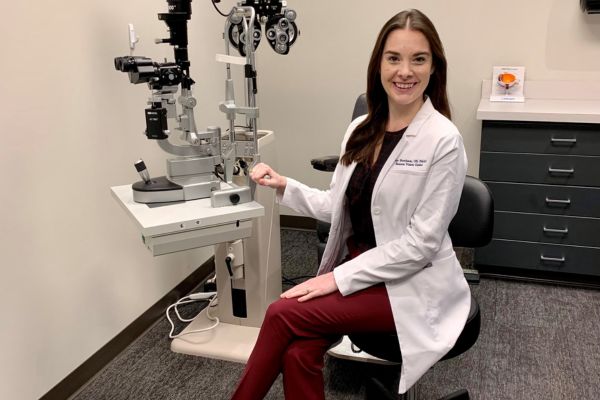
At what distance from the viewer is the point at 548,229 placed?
8.97 feet

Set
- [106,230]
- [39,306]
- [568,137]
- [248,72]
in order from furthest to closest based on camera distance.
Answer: [568,137] → [106,230] → [39,306] → [248,72]

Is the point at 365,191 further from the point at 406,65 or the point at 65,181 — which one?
the point at 65,181

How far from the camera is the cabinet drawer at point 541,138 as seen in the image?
102 inches

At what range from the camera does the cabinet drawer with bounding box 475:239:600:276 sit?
107 inches

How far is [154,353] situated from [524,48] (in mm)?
2273

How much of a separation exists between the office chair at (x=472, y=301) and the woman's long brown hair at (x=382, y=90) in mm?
292

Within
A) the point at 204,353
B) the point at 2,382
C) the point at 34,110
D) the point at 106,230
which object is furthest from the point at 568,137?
the point at 2,382

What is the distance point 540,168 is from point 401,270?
147 cm

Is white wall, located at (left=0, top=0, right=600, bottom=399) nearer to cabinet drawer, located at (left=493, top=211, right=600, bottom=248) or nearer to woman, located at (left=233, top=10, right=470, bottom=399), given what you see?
cabinet drawer, located at (left=493, top=211, right=600, bottom=248)

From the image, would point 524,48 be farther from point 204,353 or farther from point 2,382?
point 2,382

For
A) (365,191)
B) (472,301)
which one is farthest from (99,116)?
(472,301)

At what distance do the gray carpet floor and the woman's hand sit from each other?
0.70 meters

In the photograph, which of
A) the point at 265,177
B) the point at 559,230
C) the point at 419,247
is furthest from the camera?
the point at 559,230

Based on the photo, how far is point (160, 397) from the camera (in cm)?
211
